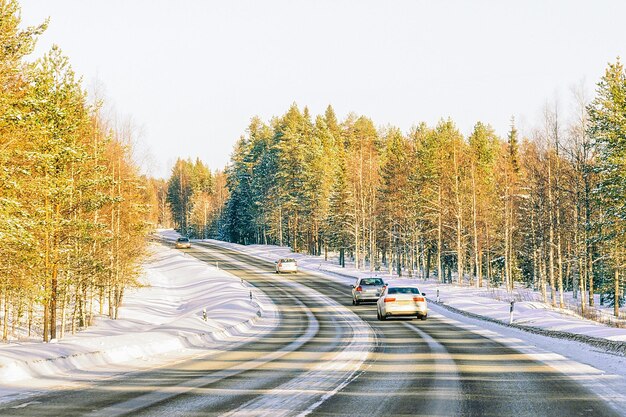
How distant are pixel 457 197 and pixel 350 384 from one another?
4544 cm

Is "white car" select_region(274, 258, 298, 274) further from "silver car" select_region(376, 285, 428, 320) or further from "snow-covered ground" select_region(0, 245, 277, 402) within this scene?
"silver car" select_region(376, 285, 428, 320)

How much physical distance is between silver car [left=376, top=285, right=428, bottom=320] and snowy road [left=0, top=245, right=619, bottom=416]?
6565 mm

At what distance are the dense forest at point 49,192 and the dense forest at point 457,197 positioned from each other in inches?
1079

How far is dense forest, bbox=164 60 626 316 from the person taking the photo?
141ft

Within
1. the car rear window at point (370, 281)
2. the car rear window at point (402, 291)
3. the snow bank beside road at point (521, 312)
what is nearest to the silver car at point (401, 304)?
the car rear window at point (402, 291)

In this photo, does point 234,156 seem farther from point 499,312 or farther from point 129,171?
point 499,312

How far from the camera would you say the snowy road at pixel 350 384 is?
862 cm

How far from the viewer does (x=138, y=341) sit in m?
16.6

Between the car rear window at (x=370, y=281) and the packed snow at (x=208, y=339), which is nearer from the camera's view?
the packed snow at (x=208, y=339)

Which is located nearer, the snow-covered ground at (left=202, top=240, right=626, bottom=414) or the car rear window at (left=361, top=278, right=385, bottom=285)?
the snow-covered ground at (left=202, top=240, right=626, bottom=414)

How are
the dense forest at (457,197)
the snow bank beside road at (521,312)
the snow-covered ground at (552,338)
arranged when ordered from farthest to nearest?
the dense forest at (457,197) → the snow bank beside road at (521,312) → the snow-covered ground at (552,338)

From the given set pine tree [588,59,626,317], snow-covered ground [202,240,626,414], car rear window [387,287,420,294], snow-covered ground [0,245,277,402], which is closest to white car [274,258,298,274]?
snow-covered ground [0,245,277,402]

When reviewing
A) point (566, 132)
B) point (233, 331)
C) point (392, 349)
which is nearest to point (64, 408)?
point (392, 349)

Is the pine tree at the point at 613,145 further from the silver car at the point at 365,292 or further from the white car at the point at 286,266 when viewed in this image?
the white car at the point at 286,266
